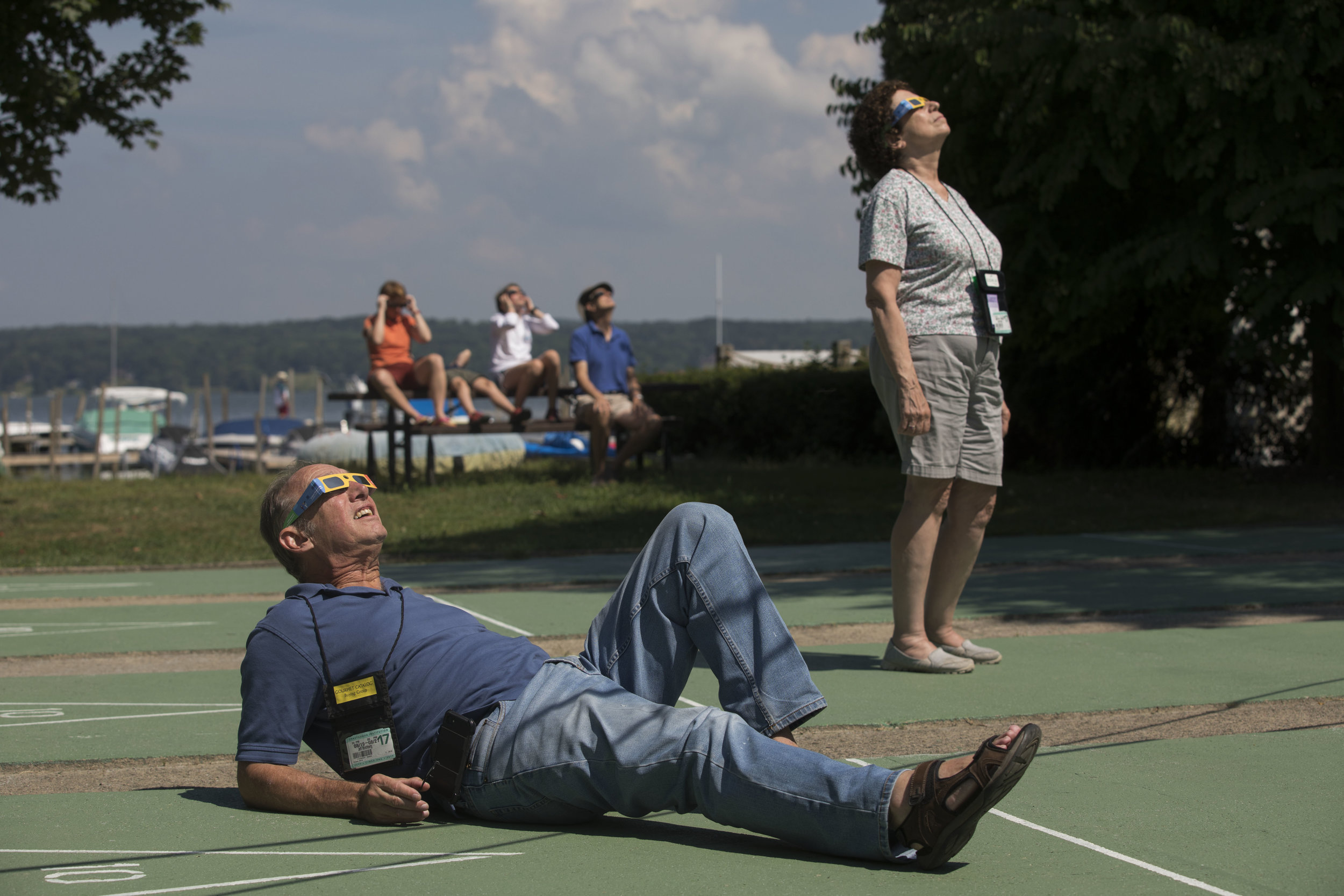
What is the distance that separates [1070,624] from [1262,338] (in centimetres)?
627

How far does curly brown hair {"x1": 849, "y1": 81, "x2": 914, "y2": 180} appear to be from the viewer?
15.4ft

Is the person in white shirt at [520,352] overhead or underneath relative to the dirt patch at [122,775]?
overhead

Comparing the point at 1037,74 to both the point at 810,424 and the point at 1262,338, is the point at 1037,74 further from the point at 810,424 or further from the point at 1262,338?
the point at 810,424

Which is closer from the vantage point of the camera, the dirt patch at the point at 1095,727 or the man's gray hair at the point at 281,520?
the man's gray hair at the point at 281,520

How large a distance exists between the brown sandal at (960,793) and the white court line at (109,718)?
7.94ft

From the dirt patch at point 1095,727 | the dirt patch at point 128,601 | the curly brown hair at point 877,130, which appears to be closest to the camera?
the dirt patch at point 1095,727

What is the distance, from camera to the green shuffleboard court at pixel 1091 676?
407cm

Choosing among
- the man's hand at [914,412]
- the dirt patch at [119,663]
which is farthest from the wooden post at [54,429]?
the man's hand at [914,412]

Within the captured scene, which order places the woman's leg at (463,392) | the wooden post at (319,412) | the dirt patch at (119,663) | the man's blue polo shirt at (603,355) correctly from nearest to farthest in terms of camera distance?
the dirt patch at (119,663) < the woman's leg at (463,392) < the man's blue polo shirt at (603,355) < the wooden post at (319,412)

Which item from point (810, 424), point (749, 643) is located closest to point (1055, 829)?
point (749, 643)

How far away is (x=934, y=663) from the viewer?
181 inches

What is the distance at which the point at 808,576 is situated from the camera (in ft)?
24.6

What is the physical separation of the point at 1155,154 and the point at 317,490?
9996 millimetres

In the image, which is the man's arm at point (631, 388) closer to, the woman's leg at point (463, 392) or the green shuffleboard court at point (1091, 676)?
the woman's leg at point (463, 392)
